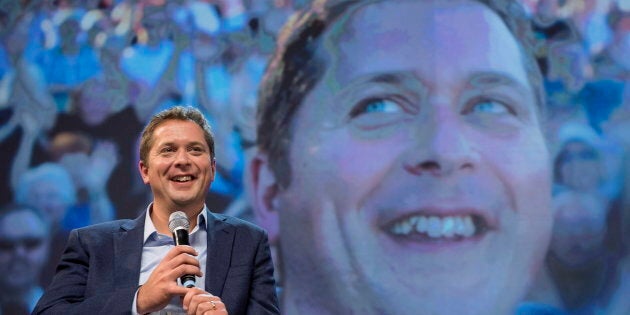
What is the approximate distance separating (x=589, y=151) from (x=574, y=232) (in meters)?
0.37

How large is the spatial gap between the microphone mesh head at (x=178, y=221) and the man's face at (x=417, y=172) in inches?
81.6

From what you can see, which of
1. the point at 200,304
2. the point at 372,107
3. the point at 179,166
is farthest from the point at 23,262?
the point at 200,304

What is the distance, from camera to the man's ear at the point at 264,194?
3664 mm

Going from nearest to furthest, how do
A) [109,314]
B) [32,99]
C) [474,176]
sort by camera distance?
[109,314], [474,176], [32,99]

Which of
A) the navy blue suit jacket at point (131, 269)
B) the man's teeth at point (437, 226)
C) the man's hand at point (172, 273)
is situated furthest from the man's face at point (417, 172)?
the man's hand at point (172, 273)

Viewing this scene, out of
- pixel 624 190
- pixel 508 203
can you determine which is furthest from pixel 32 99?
pixel 624 190

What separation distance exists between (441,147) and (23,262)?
199 centimetres

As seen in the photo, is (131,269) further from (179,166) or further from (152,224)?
(179,166)

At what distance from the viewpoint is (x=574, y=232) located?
3590mm

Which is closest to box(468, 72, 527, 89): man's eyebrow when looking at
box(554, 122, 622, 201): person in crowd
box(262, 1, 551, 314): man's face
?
box(262, 1, 551, 314): man's face

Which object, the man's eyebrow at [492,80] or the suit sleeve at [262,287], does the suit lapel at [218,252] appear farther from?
the man's eyebrow at [492,80]

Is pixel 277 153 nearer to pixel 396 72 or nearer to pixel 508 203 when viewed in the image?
pixel 396 72

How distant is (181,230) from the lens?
148 centimetres

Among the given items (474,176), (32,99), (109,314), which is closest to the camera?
(109,314)
